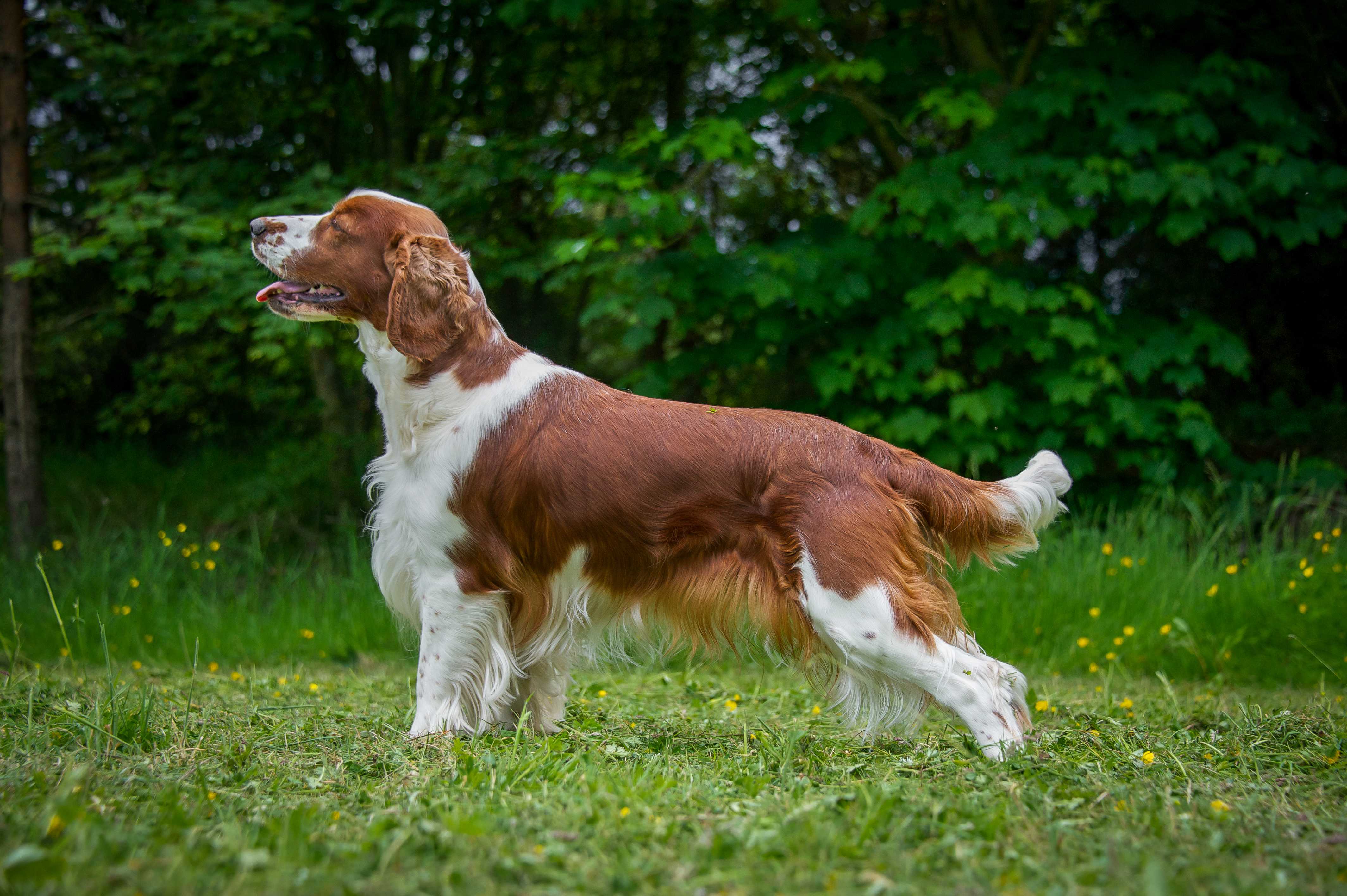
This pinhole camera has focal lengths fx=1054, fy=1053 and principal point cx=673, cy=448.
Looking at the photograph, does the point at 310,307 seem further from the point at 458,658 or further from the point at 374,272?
the point at 458,658

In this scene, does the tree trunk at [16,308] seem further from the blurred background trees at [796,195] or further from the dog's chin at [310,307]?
the dog's chin at [310,307]

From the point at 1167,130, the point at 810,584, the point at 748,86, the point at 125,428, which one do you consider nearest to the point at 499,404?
the point at 810,584

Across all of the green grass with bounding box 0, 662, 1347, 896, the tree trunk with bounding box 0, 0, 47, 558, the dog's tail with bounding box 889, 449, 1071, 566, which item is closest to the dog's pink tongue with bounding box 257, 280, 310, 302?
the green grass with bounding box 0, 662, 1347, 896

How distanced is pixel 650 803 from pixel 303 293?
6.39 ft

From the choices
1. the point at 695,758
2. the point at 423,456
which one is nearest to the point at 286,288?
the point at 423,456

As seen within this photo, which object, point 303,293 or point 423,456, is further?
point 303,293

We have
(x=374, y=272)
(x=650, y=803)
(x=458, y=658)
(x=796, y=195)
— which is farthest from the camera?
(x=796, y=195)

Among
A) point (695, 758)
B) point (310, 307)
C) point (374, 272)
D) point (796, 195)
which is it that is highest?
point (796, 195)

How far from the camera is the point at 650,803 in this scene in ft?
7.68

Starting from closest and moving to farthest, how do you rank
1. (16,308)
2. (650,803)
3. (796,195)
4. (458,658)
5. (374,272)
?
(650,803) < (458,658) < (374,272) < (16,308) < (796,195)

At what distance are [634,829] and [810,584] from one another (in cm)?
96

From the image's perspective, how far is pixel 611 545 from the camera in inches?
121

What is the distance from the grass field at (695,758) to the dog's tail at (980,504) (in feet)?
0.52

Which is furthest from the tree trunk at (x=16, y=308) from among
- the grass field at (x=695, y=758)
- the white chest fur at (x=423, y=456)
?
the white chest fur at (x=423, y=456)
